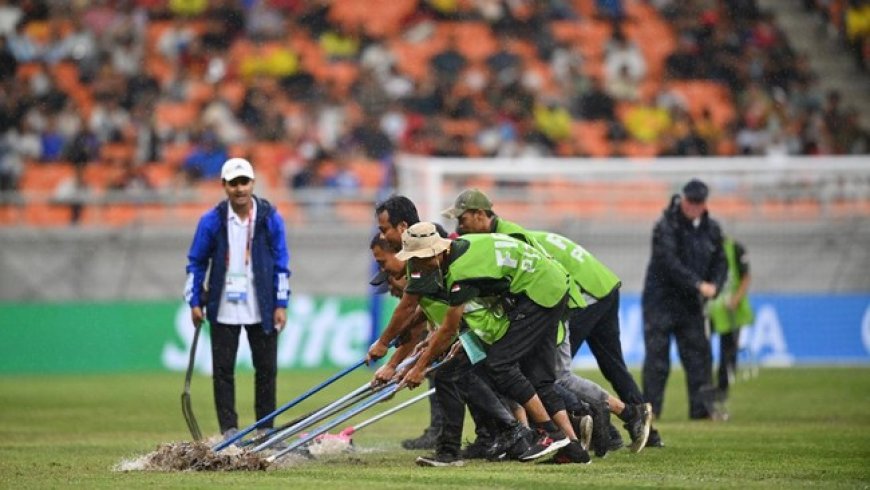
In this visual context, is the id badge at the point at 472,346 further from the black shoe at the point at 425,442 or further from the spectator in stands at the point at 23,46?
the spectator in stands at the point at 23,46

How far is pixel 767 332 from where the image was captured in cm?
2702

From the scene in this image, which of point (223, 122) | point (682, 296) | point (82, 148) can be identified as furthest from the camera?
point (223, 122)

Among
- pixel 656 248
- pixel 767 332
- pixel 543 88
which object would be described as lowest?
pixel 767 332

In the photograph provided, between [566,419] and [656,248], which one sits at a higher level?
[656,248]

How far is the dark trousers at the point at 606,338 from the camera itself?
13.7 metres

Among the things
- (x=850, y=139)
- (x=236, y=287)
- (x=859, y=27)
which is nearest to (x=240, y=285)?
(x=236, y=287)

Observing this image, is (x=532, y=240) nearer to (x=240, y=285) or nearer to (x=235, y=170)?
(x=235, y=170)

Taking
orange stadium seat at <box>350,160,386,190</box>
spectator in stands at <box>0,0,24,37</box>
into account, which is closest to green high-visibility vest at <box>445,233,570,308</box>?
orange stadium seat at <box>350,160,386,190</box>

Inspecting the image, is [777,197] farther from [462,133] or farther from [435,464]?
[435,464]

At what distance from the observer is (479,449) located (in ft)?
41.3

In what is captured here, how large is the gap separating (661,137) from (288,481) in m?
22.8

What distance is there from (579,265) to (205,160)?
1803 cm

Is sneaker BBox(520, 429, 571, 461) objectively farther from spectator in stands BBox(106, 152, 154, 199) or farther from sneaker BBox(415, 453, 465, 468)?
spectator in stands BBox(106, 152, 154, 199)

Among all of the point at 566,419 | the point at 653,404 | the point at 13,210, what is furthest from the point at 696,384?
the point at 13,210
